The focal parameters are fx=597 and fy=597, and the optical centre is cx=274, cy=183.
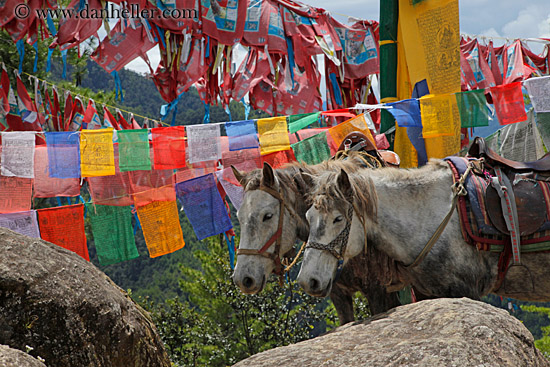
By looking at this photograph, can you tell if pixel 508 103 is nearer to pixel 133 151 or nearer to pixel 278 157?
pixel 278 157

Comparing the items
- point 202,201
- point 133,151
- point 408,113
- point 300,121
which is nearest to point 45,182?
point 133,151

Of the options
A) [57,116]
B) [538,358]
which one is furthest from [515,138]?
[57,116]

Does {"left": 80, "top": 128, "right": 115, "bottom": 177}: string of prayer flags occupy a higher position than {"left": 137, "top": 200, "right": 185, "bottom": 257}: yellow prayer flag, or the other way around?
{"left": 80, "top": 128, "right": 115, "bottom": 177}: string of prayer flags

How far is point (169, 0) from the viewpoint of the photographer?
21.3 feet

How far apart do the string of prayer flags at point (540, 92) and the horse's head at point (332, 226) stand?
285 cm

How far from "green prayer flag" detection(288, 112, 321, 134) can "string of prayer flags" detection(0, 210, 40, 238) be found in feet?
9.24

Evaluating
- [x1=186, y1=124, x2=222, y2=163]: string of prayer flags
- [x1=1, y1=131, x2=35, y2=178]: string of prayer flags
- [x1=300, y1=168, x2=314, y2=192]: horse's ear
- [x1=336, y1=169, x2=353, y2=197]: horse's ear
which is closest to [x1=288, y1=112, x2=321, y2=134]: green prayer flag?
[x1=186, y1=124, x2=222, y2=163]: string of prayer flags

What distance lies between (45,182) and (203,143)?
170 centimetres

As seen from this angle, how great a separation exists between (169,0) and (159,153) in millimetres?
1673

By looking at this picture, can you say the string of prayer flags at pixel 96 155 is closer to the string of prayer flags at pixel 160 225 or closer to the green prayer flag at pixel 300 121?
the string of prayer flags at pixel 160 225

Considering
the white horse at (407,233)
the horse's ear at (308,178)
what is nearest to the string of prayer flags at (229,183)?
the horse's ear at (308,178)

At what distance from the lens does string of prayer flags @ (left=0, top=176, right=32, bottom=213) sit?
616 centimetres

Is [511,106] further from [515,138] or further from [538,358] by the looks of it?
[538,358]

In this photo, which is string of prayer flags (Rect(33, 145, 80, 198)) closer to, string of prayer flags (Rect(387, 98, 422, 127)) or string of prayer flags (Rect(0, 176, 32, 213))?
string of prayer flags (Rect(0, 176, 32, 213))
